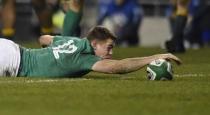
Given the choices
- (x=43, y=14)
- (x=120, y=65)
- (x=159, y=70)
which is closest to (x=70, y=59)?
(x=120, y=65)

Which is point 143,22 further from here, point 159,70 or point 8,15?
point 159,70

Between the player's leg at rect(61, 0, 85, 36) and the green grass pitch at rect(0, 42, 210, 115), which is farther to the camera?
the player's leg at rect(61, 0, 85, 36)

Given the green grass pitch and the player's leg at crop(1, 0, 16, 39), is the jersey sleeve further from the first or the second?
the player's leg at crop(1, 0, 16, 39)

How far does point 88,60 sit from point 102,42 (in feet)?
0.79

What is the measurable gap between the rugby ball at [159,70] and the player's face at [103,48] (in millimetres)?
367

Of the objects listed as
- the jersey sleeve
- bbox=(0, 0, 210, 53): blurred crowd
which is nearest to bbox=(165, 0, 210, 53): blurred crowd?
bbox=(0, 0, 210, 53): blurred crowd

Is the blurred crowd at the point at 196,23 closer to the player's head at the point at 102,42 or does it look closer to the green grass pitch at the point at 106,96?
the player's head at the point at 102,42

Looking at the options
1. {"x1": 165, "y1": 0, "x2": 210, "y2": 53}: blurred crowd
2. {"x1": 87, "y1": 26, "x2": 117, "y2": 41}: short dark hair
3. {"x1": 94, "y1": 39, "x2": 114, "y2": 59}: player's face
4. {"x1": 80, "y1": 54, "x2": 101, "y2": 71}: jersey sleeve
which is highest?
{"x1": 87, "y1": 26, "x2": 117, "y2": 41}: short dark hair

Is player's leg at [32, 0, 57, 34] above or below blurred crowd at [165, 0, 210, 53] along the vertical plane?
above

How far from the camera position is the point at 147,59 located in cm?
786

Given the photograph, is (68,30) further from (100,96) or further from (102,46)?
(100,96)

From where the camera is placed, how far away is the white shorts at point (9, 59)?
817cm

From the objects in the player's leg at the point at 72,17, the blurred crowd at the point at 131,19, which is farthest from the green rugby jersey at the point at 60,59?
the blurred crowd at the point at 131,19

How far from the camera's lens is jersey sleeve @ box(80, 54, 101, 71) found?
25.8 ft
